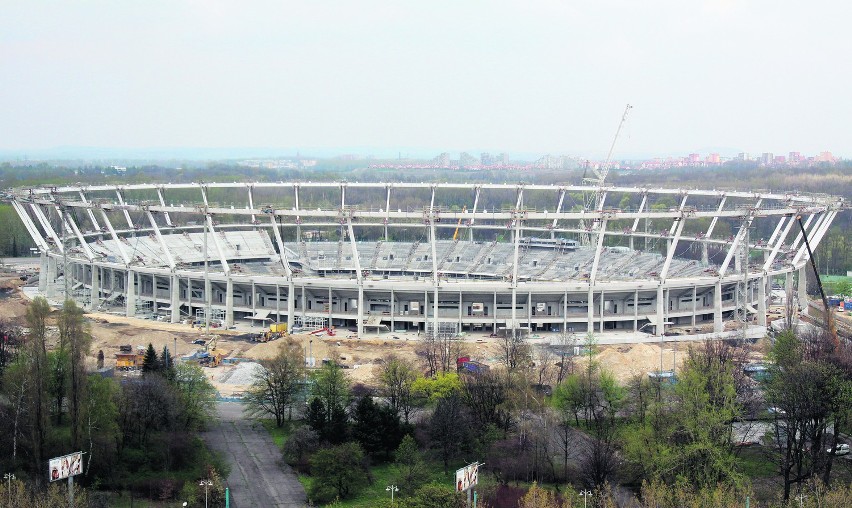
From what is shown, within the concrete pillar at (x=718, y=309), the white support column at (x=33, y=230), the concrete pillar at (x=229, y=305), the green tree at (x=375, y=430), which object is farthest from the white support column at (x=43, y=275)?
the concrete pillar at (x=718, y=309)

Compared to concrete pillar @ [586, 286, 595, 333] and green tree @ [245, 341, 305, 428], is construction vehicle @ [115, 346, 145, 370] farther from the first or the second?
concrete pillar @ [586, 286, 595, 333]

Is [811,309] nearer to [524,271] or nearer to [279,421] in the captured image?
[524,271]

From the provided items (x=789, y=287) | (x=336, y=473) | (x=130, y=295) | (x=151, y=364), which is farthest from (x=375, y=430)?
(x=789, y=287)

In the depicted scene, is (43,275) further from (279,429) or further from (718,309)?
(718,309)

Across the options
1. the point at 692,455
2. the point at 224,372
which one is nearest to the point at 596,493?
the point at 692,455

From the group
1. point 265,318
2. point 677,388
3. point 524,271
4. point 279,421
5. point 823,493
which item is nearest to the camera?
point 823,493
